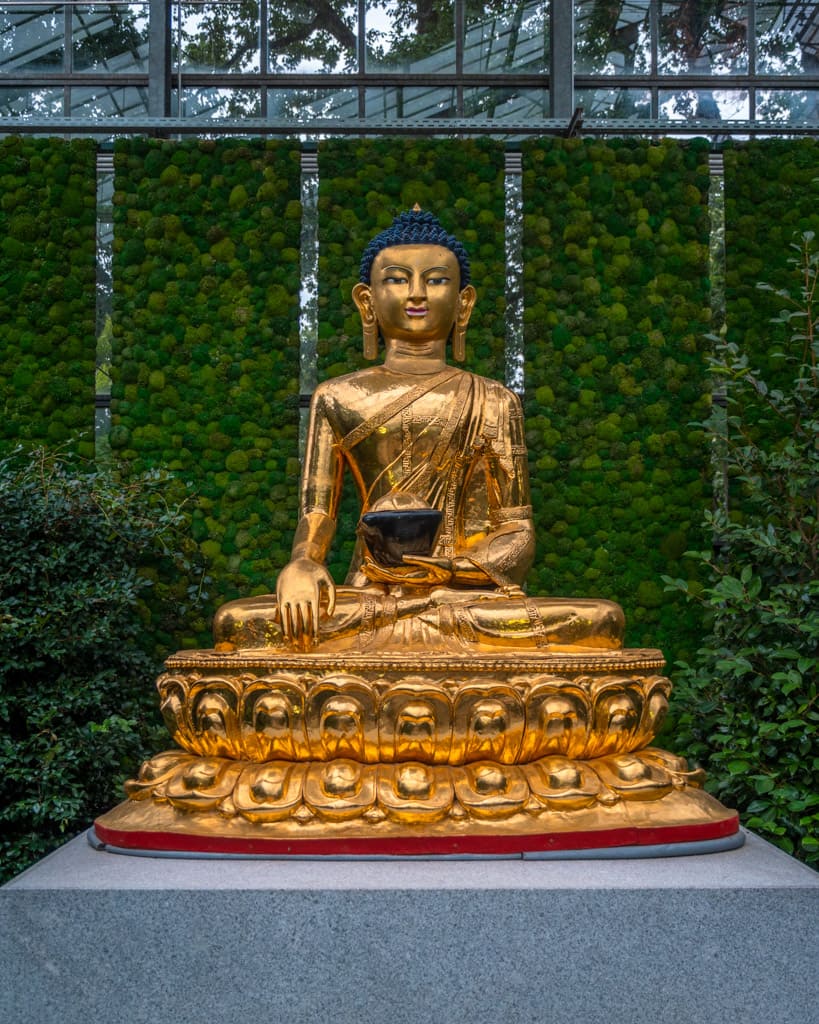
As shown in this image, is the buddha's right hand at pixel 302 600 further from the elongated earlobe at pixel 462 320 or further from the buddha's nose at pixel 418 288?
the elongated earlobe at pixel 462 320

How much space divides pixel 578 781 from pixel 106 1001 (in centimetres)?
119

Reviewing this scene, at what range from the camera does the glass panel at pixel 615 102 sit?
5.68 meters

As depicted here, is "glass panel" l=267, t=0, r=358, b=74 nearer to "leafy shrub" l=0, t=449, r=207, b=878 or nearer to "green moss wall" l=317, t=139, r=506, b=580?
"green moss wall" l=317, t=139, r=506, b=580

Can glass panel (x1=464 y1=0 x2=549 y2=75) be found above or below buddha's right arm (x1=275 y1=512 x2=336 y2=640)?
above

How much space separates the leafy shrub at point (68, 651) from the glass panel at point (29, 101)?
7.48 feet

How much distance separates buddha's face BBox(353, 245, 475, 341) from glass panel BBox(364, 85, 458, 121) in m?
2.25

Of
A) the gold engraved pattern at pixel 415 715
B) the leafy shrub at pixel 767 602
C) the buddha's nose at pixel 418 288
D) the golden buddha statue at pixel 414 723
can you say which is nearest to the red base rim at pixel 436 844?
the golden buddha statue at pixel 414 723

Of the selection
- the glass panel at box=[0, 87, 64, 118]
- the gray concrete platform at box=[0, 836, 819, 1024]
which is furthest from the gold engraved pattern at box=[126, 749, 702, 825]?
the glass panel at box=[0, 87, 64, 118]

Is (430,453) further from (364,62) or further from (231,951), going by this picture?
(364,62)

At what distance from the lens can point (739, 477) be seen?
4.39 meters

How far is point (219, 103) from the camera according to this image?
5746mm

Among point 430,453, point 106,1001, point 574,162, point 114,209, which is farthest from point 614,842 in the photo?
point 114,209

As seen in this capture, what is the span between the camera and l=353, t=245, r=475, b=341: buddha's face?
3.74m

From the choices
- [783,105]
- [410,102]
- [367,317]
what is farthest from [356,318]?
[783,105]
